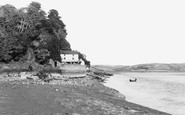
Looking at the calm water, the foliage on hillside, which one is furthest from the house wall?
the calm water

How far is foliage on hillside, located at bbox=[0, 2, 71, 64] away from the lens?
196 ft

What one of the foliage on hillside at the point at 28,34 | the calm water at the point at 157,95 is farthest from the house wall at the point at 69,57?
the calm water at the point at 157,95

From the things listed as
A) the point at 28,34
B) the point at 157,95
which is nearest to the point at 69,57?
the point at 28,34

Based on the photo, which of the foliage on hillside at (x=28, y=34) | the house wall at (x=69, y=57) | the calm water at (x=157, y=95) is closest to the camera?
the calm water at (x=157, y=95)

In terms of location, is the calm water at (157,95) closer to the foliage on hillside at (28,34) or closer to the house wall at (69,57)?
the house wall at (69,57)

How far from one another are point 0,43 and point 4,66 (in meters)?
8.43

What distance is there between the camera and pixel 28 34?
207 feet

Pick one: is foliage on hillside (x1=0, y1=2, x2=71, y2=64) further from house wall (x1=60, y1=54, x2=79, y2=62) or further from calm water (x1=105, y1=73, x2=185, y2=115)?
calm water (x1=105, y1=73, x2=185, y2=115)

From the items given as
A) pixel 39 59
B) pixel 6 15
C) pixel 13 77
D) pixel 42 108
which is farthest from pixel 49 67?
pixel 42 108

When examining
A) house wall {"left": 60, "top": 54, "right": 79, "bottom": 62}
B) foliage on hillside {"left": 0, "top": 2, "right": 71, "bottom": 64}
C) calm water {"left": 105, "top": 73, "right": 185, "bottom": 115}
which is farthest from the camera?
house wall {"left": 60, "top": 54, "right": 79, "bottom": 62}

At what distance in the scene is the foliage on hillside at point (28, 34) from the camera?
59.7m

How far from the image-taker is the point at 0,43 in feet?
196

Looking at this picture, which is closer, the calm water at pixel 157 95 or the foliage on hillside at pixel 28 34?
the calm water at pixel 157 95

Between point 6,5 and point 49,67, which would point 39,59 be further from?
point 6,5
